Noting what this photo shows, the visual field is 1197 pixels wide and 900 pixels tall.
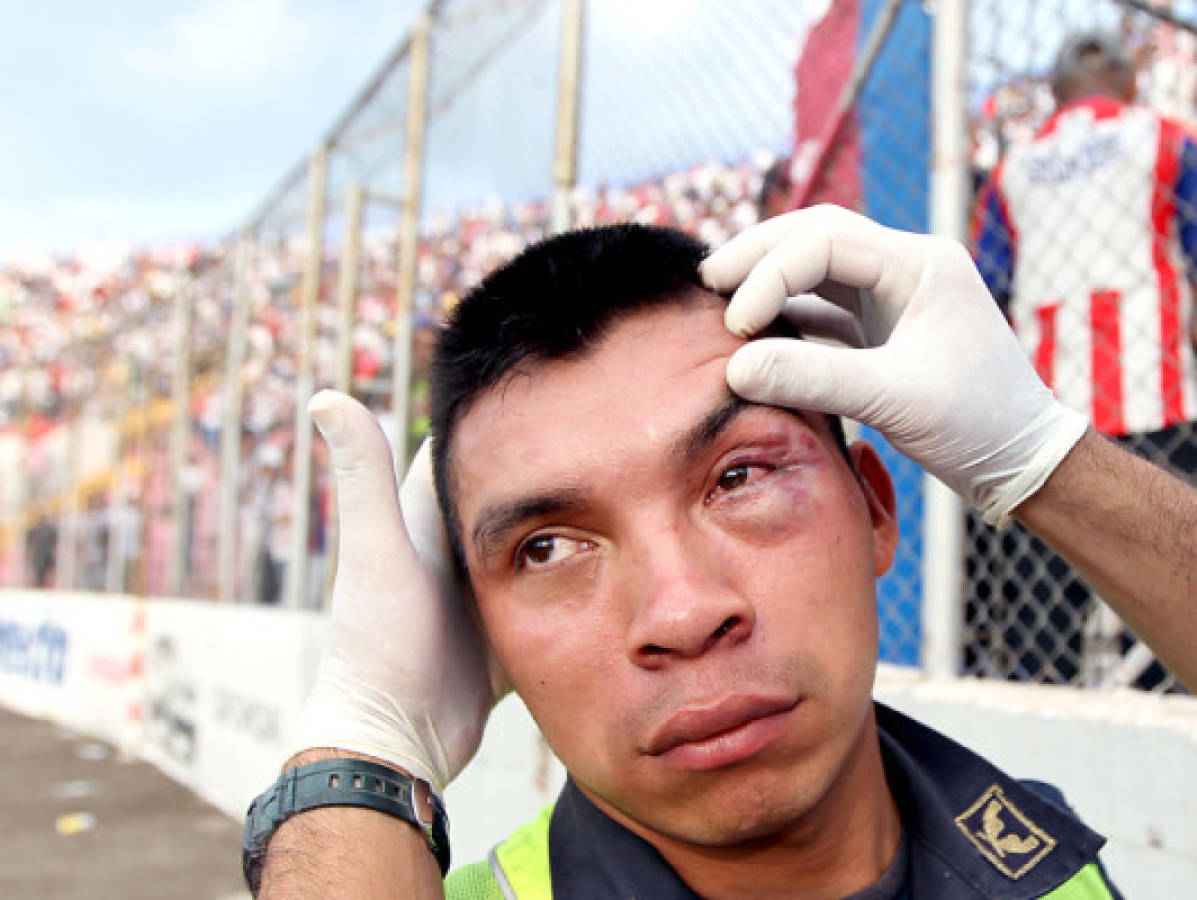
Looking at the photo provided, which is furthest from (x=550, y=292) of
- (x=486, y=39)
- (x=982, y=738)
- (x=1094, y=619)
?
(x=486, y=39)

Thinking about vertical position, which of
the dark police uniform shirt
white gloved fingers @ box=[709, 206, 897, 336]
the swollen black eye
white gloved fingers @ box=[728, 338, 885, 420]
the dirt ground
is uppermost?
white gloved fingers @ box=[709, 206, 897, 336]

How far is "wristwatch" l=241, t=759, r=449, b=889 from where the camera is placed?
1.33m

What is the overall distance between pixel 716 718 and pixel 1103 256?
83.1 inches

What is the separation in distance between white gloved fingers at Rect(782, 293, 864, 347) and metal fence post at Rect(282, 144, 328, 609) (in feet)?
14.2

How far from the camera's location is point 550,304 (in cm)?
147

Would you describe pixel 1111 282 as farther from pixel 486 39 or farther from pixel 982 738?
pixel 486 39

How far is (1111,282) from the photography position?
2.71m

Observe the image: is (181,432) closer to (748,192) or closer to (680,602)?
(748,192)

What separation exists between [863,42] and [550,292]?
209cm

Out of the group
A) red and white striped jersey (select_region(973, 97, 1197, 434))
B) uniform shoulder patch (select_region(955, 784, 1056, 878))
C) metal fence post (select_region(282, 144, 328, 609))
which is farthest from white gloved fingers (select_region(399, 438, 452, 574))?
metal fence post (select_region(282, 144, 328, 609))

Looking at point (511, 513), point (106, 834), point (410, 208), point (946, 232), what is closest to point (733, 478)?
point (511, 513)

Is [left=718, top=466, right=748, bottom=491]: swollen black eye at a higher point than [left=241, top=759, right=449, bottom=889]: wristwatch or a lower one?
higher

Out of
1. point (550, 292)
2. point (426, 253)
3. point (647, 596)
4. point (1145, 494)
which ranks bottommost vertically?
point (647, 596)

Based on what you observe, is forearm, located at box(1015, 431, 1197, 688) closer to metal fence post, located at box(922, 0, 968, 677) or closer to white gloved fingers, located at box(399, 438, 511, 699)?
white gloved fingers, located at box(399, 438, 511, 699)
